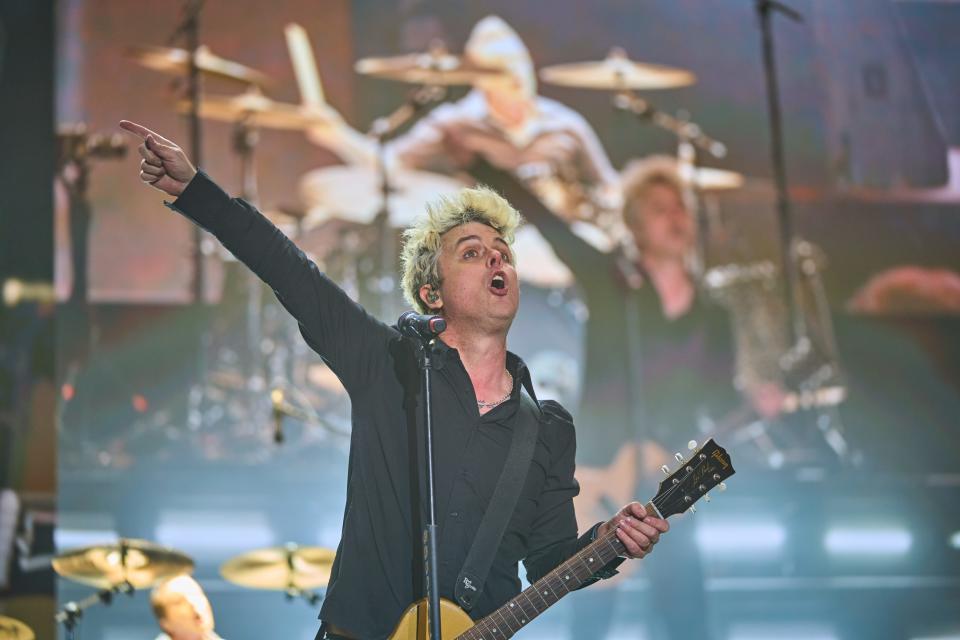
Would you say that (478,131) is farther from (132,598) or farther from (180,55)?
(132,598)

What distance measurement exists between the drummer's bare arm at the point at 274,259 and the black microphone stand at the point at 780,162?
5160 mm

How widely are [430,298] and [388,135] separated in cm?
438

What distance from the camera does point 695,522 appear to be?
23.4ft

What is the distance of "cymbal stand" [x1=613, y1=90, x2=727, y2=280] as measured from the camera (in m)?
7.57

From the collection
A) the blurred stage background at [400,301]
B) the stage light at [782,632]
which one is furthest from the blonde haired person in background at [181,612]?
the stage light at [782,632]

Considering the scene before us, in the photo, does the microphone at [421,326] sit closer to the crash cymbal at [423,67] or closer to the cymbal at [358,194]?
the cymbal at [358,194]

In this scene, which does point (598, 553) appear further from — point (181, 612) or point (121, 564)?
point (121, 564)

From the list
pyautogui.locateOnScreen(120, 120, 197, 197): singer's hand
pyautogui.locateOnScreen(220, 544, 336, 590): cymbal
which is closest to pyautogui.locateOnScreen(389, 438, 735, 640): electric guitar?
pyautogui.locateOnScreen(120, 120, 197, 197): singer's hand

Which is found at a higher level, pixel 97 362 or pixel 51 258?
pixel 51 258

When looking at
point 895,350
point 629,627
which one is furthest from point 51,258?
point 895,350

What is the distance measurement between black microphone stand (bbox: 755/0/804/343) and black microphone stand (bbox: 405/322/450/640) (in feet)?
17.3

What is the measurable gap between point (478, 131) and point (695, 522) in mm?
3116

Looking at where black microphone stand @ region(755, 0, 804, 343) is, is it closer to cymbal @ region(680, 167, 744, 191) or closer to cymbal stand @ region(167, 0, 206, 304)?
cymbal @ region(680, 167, 744, 191)

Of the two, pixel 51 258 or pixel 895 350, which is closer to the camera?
pixel 51 258
